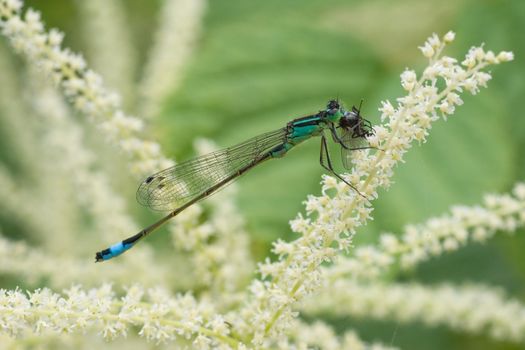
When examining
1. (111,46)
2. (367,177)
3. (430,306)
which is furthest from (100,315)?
(111,46)

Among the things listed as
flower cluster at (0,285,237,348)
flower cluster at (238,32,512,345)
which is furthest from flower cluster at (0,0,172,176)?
flower cluster at (238,32,512,345)

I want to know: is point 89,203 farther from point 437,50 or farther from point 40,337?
point 437,50

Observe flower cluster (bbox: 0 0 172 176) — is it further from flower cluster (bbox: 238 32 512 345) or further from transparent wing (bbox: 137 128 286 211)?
flower cluster (bbox: 238 32 512 345)

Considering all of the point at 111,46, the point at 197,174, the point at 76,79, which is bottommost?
the point at 76,79

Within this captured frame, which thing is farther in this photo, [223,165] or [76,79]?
[223,165]

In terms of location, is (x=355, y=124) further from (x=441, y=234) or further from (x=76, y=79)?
(x=76, y=79)

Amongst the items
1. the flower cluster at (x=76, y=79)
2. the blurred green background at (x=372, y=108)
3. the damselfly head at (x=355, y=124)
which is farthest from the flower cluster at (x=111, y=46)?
the damselfly head at (x=355, y=124)
